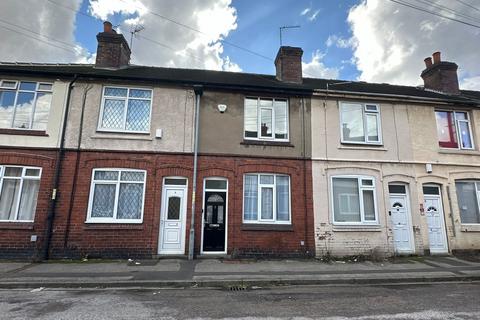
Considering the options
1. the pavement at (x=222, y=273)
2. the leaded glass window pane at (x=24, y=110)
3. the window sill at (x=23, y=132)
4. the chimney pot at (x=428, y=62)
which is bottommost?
the pavement at (x=222, y=273)

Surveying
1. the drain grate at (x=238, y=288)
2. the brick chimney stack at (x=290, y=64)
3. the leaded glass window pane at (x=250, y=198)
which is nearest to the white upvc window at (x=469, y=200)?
the brick chimney stack at (x=290, y=64)

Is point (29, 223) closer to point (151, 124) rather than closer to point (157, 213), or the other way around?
point (157, 213)

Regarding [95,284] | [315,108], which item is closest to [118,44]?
[315,108]

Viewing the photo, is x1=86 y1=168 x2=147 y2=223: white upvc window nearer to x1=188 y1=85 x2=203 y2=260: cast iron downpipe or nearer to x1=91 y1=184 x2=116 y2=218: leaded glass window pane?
x1=91 y1=184 x2=116 y2=218: leaded glass window pane

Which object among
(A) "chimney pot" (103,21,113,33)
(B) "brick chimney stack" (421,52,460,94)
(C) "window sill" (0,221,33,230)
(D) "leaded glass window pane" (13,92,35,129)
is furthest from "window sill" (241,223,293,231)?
(B) "brick chimney stack" (421,52,460,94)

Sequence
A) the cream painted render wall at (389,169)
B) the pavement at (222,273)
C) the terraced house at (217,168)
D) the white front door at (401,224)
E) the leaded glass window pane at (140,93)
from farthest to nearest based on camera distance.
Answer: the white front door at (401,224) < the leaded glass window pane at (140,93) < the cream painted render wall at (389,169) < the terraced house at (217,168) < the pavement at (222,273)

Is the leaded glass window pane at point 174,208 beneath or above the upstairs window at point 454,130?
beneath

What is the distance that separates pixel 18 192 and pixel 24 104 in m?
3.21

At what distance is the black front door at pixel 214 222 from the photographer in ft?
33.1

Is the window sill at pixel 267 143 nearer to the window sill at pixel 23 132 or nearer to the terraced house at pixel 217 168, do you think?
the terraced house at pixel 217 168

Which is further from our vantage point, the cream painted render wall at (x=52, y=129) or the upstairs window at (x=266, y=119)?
the upstairs window at (x=266, y=119)

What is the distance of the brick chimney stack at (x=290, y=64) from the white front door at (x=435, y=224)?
24.7ft

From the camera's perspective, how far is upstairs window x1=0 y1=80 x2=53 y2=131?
995 centimetres

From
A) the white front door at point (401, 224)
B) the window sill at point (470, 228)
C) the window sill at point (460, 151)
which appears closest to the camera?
the white front door at point (401, 224)
